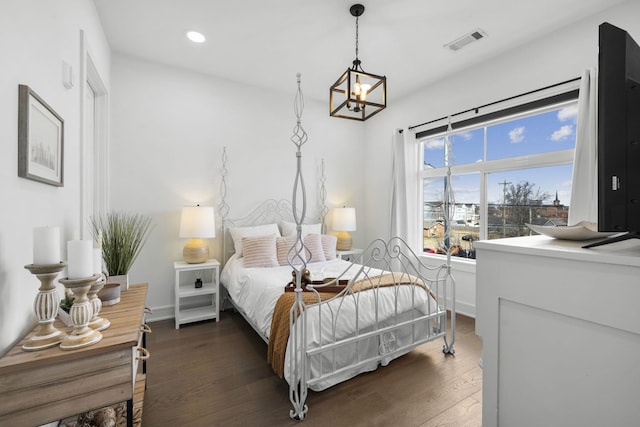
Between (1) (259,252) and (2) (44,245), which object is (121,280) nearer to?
(2) (44,245)

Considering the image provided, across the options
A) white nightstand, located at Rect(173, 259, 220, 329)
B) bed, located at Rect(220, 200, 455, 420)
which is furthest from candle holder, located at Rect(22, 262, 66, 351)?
white nightstand, located at Rect(173, 259, 220, 329)

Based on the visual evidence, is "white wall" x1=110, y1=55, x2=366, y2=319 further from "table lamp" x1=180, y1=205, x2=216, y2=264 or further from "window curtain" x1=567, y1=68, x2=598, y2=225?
"window curtain" x1=567, y1=68, x2=598, y2=225

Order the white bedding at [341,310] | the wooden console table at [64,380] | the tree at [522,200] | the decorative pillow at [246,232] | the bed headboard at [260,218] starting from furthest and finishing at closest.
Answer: the bed headboard at [260,218] → the decorative pillow at [246,232] → the tree at [522,200] → the white bedding at [341,310] → the wooden console table at [64,380]

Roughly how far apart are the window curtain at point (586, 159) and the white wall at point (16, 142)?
11.3ft

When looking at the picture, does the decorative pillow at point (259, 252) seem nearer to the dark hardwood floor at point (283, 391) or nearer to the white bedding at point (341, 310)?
the white bedding at point (341, 310)

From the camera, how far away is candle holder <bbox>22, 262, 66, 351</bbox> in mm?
1030

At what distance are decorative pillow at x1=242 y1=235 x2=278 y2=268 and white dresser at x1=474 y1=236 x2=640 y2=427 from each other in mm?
2420

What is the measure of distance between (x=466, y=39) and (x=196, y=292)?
3.66m

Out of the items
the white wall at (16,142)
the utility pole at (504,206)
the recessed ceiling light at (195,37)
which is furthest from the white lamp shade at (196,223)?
the utility pole at (504,206)

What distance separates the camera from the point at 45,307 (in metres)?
1.06

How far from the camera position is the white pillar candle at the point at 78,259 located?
3.58ft

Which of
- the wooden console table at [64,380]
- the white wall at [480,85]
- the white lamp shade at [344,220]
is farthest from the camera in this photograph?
the white lamp shade at [344,220]

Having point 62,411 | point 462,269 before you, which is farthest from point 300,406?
point 462,269

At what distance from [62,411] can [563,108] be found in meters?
3.89
